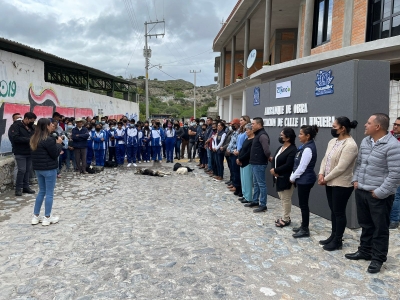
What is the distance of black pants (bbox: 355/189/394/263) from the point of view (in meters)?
3.90

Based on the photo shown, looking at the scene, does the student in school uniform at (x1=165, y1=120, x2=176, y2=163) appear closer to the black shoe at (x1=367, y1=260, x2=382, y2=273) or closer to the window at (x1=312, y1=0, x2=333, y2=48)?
the window at (x1=312, y1=0, x2=333, y2=48)

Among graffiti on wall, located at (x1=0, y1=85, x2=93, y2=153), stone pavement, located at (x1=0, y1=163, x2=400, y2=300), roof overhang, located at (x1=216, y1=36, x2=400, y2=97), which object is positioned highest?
roof overhang, located at (x1=216, y1=36, x2=400, y2=97)

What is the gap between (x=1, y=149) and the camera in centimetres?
930

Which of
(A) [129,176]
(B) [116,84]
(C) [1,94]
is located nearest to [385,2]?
(A) [129,176]

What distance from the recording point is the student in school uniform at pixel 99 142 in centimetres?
1214

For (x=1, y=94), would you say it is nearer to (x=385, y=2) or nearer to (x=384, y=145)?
(x=384, y=145)

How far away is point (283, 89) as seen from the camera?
7.70 meters

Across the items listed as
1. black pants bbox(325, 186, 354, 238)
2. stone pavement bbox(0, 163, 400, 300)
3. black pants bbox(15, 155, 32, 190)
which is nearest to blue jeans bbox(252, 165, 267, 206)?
stone pavement bbox(0, 163, 400, 300)

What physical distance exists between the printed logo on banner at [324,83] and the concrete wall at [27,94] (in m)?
8.75

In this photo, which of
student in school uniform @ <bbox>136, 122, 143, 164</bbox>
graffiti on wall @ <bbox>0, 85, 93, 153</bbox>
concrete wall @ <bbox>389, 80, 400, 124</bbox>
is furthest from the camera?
student in school uniform @ <bbox>136, 122, 143, 164</bbox>

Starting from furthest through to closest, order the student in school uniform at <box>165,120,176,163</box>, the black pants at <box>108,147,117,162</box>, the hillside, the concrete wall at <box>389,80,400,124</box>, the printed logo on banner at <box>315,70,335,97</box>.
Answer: the hillside
the student in school uniform at <box>165,120,176,163</box>
the black pants at <box>108,147,117,162</box>
the concrete wall at <box>389,80,400,124</box>
the printed logo on banner at <box>315,70,335,97</box>

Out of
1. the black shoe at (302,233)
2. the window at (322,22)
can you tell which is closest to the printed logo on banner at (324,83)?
the black shoe at (302,233)

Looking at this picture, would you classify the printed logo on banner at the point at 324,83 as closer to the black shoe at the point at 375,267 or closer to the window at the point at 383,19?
the black shoe at the point at 375,267

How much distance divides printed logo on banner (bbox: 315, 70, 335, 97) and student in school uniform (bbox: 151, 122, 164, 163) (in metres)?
8.65
